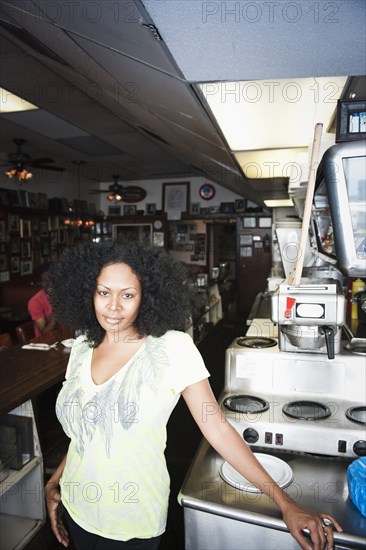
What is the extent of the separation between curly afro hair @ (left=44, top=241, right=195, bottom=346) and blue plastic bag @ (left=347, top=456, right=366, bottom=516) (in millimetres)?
795

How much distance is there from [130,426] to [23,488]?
1.67m

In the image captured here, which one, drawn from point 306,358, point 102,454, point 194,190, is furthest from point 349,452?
point 194,190

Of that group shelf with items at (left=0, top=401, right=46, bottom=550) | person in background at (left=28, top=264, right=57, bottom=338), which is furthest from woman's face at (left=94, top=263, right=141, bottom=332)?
person in background at (left=28, top=264, right=57, bottom=338)

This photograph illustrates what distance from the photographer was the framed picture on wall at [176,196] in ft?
34.6

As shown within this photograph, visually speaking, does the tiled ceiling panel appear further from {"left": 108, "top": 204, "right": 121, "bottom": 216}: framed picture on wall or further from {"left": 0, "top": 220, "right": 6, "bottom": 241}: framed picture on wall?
{"left": 108, "top": 204, "right": 121, "bottom": 216}: framed picture on wall

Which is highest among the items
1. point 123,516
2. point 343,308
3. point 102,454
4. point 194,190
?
point 194,190

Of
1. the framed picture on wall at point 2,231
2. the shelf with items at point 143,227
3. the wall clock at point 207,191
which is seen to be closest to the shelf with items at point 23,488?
the framed picture on wall at point 2,231

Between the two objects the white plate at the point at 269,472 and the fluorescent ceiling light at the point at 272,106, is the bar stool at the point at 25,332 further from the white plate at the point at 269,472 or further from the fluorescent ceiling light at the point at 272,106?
the fluorescent ceiling light at the point at 272,106

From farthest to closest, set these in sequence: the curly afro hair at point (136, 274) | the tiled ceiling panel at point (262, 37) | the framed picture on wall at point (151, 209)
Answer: the framed picture on wall at point (151, 209)
the curly afro hair at point (136, 274)
the tiled ceiling panel at point (262, 37)

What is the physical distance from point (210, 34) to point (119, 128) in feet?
15.9

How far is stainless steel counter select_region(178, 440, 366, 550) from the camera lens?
4.40ft

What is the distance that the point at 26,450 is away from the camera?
95.3 inches

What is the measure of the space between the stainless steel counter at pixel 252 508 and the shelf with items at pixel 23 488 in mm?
1235

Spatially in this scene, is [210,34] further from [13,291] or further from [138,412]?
[13,291]
